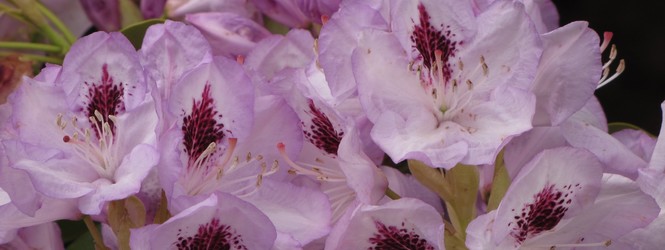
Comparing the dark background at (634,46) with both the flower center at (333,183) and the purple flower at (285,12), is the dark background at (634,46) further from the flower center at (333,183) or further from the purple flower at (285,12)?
the flower center at (333,183)

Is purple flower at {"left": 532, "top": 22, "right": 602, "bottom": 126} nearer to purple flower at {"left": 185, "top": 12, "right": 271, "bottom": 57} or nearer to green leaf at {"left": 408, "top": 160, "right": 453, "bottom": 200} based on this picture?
green leaf at {"left": 408, "top": 160, "right": 453, "bottom": 200}

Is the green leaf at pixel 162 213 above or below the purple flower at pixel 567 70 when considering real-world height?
below

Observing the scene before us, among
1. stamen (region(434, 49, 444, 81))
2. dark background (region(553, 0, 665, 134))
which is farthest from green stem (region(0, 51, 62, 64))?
dark background (region(553, 0, 665, 134))

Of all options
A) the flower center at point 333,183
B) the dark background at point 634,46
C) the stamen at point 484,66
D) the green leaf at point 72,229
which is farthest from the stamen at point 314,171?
the dark background at point 634,46

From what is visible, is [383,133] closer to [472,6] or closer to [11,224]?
[472,6]

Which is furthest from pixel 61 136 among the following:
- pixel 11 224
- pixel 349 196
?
pixel 349 196

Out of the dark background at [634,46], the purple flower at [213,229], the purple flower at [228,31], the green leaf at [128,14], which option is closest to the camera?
the purple flower at [213,229]
